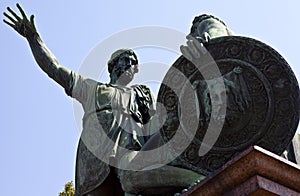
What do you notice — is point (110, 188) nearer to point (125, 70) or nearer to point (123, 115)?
point (123, 115)

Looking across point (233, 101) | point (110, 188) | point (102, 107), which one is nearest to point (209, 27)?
point (233, 101)

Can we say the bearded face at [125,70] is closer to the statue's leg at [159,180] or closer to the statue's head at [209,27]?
the statue's head at [209,27]

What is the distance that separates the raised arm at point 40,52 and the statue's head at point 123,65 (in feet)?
1.59

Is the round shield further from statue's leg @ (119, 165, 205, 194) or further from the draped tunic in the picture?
the draped tunic

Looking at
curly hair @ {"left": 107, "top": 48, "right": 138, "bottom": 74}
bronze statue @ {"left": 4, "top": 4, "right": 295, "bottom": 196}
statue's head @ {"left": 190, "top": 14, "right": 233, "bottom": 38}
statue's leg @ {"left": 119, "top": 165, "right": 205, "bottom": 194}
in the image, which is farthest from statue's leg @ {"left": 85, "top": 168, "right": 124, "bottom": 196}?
statue's head @ {"left": 190, "top": 14, "right": 233, "bottom": 38}

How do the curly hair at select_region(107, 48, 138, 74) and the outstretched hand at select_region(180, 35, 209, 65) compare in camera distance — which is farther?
the curly hair at select_region(107, 48, 138, 74)

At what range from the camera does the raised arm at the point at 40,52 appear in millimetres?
7820

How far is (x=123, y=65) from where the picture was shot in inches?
306

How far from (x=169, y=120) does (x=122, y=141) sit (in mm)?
1575

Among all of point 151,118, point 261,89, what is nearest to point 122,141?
point 151,118

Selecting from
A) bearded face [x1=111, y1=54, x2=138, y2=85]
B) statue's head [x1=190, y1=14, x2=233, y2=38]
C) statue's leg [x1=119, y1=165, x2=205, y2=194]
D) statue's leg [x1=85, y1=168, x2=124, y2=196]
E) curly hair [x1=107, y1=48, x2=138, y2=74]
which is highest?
curly hair [x1=107, y1=48, x2=138, y2=74]

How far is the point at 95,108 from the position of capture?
738 centimetres

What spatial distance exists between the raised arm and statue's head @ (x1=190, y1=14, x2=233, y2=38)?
1.86 meters

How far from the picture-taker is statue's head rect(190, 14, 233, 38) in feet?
20.0
